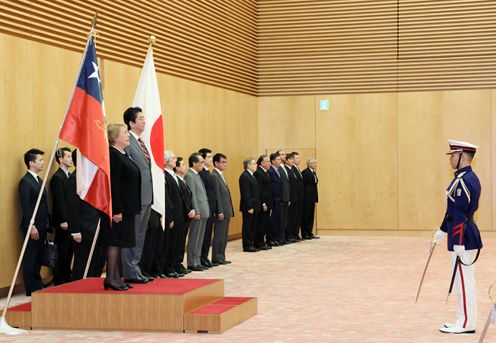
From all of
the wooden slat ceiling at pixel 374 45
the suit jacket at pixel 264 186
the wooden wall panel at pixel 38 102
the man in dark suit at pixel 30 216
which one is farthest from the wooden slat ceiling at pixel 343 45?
the man in dark suit at pixel 30 216

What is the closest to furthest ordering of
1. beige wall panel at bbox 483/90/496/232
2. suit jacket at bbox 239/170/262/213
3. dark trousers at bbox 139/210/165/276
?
1. dark trousers at bbox 139/210/165/276
2. suit jacket at bbox 239/170/262/213
3. beige wall panel at bbox 483/90/496/232

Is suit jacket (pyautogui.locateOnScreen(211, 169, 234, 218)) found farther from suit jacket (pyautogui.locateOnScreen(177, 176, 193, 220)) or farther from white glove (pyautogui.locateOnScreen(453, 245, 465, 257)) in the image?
white glove (pyautogui.locateOnScreen(453, 245, 465, 257))

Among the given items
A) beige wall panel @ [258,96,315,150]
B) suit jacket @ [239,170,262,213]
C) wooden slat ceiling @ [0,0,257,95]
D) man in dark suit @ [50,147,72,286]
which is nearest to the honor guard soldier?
man in dark suit @ [50,147,72,286]

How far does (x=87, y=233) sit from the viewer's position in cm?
939

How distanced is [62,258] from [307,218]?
8175 millimetres

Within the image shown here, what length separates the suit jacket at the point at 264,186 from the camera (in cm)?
1455

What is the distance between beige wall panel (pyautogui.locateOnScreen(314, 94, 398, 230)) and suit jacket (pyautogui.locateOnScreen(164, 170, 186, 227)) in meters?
8.05

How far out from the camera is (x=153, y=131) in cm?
898

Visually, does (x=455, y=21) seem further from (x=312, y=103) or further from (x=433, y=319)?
(x=433, y=319)

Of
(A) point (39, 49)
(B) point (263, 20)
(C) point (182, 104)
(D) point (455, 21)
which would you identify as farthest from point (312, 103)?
(A) point (39, 49)

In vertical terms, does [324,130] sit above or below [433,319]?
above

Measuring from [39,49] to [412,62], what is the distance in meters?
9.97

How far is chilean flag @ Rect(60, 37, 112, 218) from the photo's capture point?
285 inches

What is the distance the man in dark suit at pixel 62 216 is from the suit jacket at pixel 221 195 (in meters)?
2.94
